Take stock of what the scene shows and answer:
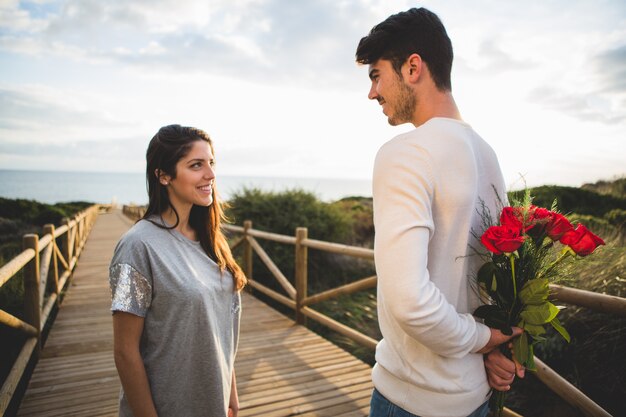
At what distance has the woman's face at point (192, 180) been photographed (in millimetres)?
1884

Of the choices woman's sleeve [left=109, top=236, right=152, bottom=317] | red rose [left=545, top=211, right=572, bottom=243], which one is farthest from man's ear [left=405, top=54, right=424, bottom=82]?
woman's sleeve [left=109, top=236, right=152, bottom=317]

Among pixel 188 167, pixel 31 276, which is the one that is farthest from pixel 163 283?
pixel 31 276

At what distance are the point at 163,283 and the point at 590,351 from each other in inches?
144

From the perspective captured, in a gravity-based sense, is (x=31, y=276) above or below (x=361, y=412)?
above

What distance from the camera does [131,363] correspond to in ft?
5.06

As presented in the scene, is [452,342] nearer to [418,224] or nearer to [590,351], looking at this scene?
[418,224]

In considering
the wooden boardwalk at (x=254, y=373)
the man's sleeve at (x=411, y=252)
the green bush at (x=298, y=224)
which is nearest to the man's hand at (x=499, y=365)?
the man's sleeve at (x=411, y=252)

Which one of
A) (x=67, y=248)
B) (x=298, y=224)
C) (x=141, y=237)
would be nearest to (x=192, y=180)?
(x=141, y=237)

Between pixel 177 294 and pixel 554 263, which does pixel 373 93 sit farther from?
pixel 177 294

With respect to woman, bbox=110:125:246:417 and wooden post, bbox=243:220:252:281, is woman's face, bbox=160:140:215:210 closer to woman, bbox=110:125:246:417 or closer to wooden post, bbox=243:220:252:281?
woman, bbox=110:125:246:417

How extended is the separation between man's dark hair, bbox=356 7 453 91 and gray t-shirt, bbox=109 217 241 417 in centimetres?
118

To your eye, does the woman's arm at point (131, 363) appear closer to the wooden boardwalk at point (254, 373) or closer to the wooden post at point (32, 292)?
the wooden boardwalk at point (254, 373)

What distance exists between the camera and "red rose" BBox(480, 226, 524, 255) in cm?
103

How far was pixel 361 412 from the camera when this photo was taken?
3.19 metres
